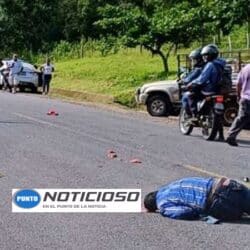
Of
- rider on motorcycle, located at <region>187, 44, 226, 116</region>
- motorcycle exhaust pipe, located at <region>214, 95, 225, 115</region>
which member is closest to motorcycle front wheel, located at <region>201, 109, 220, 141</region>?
motorcycle exhaust pipe, located at <region>214, 95, 225, 115</region>

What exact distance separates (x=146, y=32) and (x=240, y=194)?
24.8 metres

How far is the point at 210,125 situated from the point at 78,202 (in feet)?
24.6

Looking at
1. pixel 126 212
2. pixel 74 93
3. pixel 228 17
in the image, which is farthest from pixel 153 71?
pixel 126 212

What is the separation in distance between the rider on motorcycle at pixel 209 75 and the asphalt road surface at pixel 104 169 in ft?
3.40

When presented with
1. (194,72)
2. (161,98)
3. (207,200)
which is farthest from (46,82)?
(207,200)

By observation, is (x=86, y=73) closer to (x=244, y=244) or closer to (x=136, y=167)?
(x=136, y=167)

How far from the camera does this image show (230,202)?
23.1 feet

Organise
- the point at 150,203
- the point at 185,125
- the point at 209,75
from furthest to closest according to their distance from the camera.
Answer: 1. the point at 185,125
2. the point at 209,75
3. the point at 150,203

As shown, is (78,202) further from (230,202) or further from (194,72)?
→ (194,72)

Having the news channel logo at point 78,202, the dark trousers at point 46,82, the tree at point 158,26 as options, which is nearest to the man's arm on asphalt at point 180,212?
the news channel logo at point 78,202

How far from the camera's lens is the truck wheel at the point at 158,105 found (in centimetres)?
2053

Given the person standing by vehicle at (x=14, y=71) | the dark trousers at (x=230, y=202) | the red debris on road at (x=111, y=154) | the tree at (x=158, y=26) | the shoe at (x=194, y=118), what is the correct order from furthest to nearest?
1. the person standing by vehicle at (x=14, y=71)
2. the tree at (x=158, y=26)
3. the shoe at (x=194, y=118)
4. the red debris on road at (x=111, y=154)
5. the dark trousers at (x=230, y=202)

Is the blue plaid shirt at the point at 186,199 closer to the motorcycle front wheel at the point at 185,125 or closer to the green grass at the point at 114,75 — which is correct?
the motorcycle front wheel at the point at 185,125

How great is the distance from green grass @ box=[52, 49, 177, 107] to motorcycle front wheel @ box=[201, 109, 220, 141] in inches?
414
